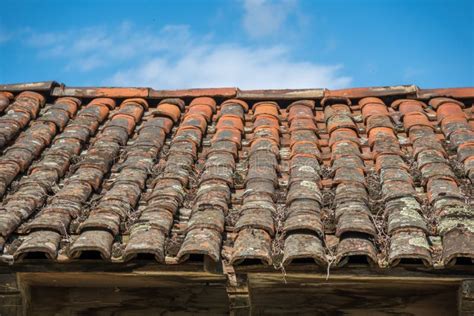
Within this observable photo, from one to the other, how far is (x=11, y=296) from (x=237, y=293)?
1.41 metres

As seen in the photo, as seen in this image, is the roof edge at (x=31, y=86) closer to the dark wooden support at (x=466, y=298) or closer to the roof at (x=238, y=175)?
the roof at (x=238, y=175)

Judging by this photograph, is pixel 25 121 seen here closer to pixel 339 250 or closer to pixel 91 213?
pixel 91 213

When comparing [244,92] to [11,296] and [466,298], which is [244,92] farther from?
[466,298]

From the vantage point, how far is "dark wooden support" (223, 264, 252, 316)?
15.2ft

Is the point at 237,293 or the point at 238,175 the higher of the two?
the point at 238,175

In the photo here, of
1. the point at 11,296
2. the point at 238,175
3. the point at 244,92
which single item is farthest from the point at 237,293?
the point at 244,92

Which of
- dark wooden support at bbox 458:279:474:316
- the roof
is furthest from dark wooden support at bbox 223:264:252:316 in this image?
dark wooden support at bbox 458:279:474:316

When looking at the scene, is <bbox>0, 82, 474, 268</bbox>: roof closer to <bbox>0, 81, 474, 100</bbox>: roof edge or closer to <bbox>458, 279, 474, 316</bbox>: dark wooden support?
<bbox>0, 81, 474, 100</bbox>: roof edge

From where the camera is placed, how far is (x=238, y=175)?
5.76 metres

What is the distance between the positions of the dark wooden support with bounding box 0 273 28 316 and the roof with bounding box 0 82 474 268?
7.7 inches

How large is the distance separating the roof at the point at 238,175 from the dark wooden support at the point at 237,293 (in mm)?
109

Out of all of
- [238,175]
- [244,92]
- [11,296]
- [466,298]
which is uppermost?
[244,92]

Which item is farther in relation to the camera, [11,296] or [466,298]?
[11,296]

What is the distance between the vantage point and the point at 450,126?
6488mm
